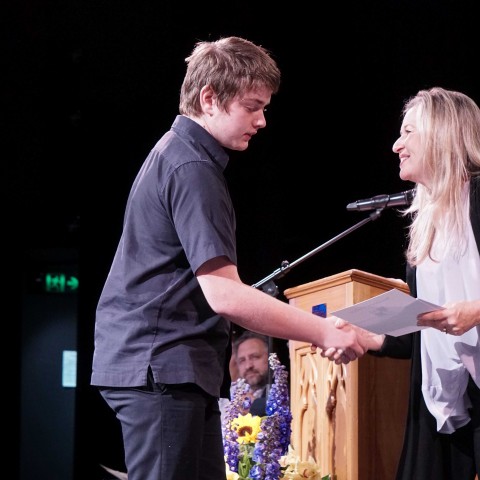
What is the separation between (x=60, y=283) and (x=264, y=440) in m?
5.88

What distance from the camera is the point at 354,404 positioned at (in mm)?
2918

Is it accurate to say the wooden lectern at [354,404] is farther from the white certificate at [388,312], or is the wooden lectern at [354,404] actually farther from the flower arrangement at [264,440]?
the white certificate at [388,312]

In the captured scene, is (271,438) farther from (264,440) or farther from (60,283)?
(60,283)

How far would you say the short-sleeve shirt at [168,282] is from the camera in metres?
1.81

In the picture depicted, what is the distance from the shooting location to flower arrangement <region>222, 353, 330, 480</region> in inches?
106

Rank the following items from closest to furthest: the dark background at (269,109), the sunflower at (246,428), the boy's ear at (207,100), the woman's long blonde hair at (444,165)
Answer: the boy's ear at (207,100)
the woman's long blonde hair at (444,165)
the sunflower at (246,428)
the dark background at (269,109)

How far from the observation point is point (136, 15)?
17.6 ft

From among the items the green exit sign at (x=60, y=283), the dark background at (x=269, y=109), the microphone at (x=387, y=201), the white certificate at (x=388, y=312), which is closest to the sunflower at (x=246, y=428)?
the white certificate at (x=388, y=312)

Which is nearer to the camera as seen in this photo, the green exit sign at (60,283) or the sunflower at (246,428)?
the sunflower at (246,428)

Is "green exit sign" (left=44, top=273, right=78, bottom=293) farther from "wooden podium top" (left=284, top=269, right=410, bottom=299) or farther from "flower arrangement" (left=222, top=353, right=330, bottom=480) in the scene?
"flower arrangement" (left=222, top=353, right=330, bottom=480)

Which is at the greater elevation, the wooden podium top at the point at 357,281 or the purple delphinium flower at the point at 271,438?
the wooden podium top at the point at 357,281

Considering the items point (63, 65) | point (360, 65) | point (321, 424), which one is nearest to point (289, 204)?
point (360, 65)

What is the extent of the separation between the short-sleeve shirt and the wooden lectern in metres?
1.11

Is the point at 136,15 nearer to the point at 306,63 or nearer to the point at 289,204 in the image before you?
the point at 306,63
